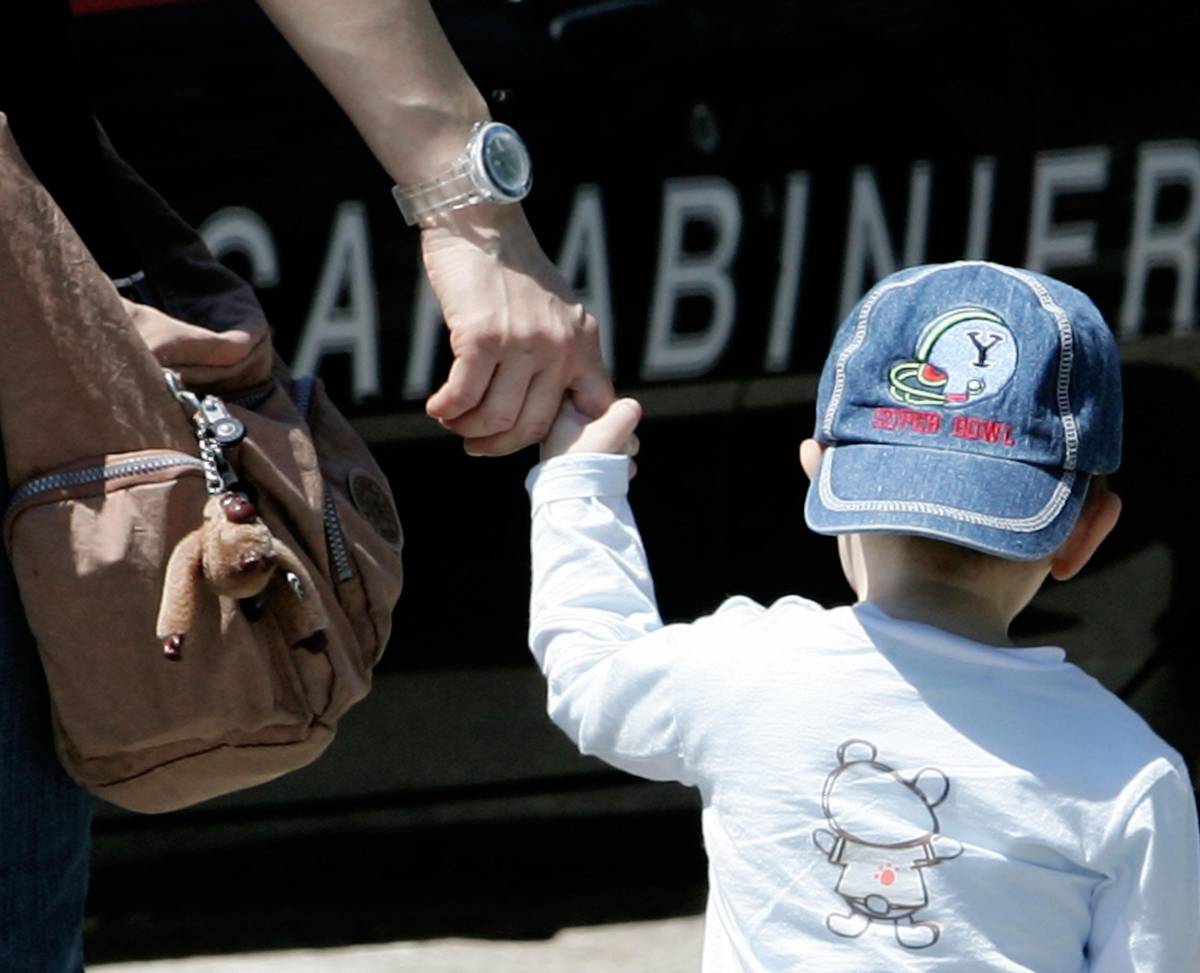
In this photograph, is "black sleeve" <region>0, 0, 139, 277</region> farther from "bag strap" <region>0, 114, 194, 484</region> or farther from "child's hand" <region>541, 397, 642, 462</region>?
"child's hand" <region>541, 397, 642, 462</region>

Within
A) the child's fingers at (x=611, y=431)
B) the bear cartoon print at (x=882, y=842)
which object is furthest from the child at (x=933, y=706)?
the child's fingers at (x=611, y=431)

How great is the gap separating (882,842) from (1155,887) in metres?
0.18

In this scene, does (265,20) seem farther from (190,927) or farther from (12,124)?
(190,927)

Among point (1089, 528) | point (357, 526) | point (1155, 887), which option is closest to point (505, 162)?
point (357, 526)

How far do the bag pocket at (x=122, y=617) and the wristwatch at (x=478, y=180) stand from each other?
27cm

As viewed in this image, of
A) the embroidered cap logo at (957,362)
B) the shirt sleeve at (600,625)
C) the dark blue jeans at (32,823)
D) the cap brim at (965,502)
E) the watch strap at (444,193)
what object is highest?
the watch strap at (444,193)

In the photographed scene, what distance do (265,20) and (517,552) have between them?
756 mm

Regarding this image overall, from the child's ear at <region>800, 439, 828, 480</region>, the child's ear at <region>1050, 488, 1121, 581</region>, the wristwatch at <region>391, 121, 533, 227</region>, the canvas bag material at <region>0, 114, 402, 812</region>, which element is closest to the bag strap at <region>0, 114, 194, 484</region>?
the canvas bag material at <region>0, 114, 402, 812</region>

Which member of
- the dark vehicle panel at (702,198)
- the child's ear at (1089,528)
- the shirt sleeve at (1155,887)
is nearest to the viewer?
the shirt sleeve at (1155,887)

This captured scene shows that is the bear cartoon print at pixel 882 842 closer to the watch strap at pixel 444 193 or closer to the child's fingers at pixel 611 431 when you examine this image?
the child's fingers at pixel 611 431

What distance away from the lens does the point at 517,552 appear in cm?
264

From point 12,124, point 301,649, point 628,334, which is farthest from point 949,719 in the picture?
point 628,334

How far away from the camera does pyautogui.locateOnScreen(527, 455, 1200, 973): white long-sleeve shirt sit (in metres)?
1.33

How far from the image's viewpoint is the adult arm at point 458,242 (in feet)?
4.85
